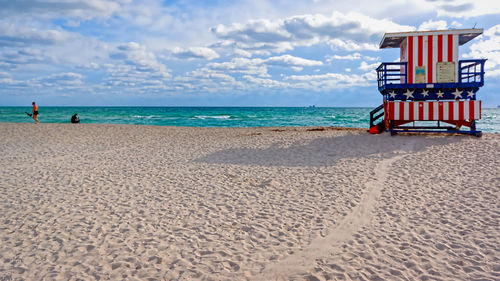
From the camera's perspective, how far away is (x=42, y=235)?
5.64 meters

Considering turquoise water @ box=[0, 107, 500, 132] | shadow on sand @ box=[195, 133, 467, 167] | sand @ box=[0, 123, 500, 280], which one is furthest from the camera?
turquoise water @ box=[0, 107, 500, 132]

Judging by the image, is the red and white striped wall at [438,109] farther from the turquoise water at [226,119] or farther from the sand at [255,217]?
the turquoise water at [226,119]

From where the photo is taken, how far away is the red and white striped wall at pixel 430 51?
14578 millimetres

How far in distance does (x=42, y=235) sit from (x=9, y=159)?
8682 millimetres

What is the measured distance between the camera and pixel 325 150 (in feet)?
44.2

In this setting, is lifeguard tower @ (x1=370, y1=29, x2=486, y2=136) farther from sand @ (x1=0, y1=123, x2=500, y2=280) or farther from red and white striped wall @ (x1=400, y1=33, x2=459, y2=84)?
sand @ (x1=0, y1=123, x2=500, y2=280)

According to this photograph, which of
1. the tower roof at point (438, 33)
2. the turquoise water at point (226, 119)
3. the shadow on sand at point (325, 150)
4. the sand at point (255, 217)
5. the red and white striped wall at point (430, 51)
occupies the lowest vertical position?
the sand at point (255, 217)

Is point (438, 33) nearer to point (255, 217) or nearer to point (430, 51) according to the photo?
point (430, 51)

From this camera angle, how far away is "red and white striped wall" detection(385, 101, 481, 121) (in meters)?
15.0

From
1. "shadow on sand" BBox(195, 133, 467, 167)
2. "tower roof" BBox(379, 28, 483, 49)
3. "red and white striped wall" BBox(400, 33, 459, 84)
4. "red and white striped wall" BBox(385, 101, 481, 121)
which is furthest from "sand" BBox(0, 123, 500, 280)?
"tower roof" BBox(379, 28, 483, 49)

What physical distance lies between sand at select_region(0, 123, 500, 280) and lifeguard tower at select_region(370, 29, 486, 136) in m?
3.34

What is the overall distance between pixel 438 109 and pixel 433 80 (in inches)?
50.7

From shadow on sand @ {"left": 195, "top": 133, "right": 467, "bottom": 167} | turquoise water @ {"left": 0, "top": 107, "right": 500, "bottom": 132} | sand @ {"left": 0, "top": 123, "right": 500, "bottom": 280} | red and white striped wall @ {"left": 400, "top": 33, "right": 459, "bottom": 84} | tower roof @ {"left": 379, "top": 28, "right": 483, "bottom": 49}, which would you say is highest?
tower roof @ {"left": 379, "top": 28, "right": 483, "bottom": 49}

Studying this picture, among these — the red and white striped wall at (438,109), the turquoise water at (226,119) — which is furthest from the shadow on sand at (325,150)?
the turquoise water at (226,119)
